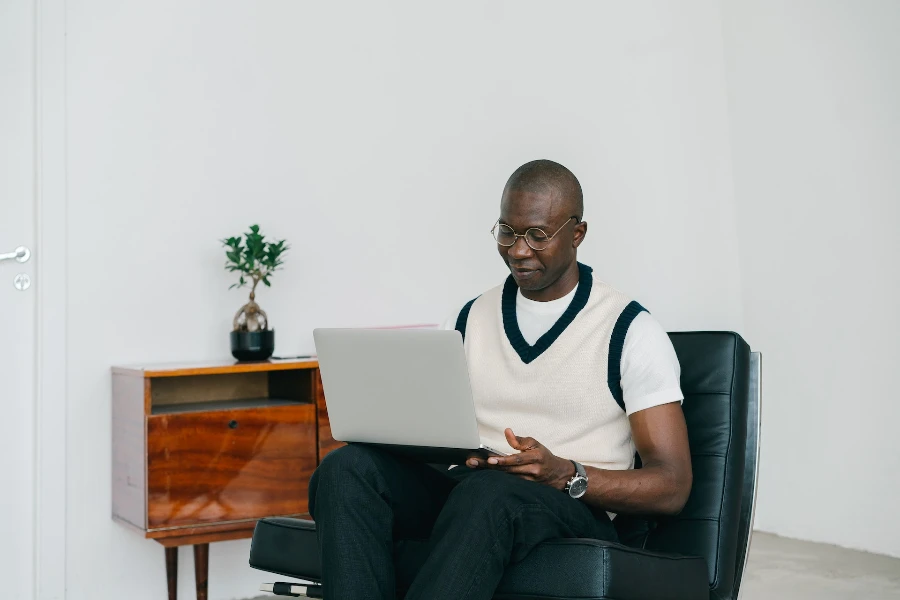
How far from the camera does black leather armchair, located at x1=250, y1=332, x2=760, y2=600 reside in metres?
1.69

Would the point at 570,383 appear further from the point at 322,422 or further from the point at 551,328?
the point at 322,422

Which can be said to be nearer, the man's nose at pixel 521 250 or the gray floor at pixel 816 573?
the man's nose at pixel 521 250

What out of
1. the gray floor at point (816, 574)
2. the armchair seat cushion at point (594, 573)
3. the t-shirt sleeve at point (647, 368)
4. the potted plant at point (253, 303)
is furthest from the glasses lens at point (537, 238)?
the gray floor at point (816, 574)

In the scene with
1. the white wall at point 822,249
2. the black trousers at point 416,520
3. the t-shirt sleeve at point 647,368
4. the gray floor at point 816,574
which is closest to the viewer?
the black trousers at point 416,520

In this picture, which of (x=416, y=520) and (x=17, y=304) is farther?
(x=17, y=304)

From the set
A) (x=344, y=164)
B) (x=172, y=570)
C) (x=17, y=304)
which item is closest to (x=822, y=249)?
(x=344, y=164)

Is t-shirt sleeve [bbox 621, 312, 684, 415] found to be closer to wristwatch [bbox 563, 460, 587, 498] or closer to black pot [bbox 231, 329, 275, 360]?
wristwatch [bbox 563, 460, 587, 498]

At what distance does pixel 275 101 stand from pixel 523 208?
1.61m

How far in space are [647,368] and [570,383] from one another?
161mm

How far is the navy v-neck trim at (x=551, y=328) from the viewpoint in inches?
79.4

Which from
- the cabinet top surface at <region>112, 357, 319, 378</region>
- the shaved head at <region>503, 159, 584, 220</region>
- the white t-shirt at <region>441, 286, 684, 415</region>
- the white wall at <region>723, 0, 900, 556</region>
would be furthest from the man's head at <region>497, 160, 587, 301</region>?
the white wall at <region>723, 0, 900, 556</region>

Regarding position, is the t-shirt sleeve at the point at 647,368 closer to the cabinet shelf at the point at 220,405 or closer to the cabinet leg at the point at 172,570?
the cabinet shelf at the point at 220,405

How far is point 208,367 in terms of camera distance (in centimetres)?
279

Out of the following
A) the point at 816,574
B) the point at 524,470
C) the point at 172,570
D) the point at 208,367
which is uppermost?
the point at 208,367
